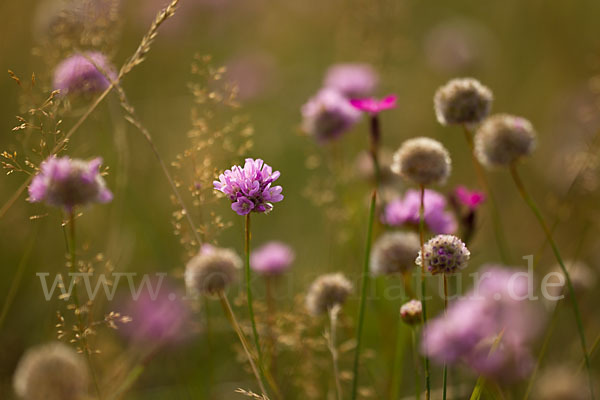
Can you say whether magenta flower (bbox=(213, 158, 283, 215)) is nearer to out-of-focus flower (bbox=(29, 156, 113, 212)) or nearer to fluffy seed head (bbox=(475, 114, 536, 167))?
out-of-focus flower (bbox=(29, 156, 113, 212))

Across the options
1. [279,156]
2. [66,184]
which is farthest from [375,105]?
[279,156]

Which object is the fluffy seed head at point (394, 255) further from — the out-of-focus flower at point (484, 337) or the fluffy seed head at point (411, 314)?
the out-of-focus flower at point (484, 337)

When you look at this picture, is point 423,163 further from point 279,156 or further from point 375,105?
point 279,156

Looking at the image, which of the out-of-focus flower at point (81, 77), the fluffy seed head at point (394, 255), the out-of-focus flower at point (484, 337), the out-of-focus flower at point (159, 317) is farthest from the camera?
the out-of-focus flower at point (159, 317)

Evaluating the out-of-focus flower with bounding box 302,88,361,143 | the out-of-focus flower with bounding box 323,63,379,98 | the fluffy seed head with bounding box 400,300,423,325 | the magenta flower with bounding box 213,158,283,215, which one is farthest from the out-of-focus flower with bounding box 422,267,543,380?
the out-of-focus flower with bounding box 323,63,379,98

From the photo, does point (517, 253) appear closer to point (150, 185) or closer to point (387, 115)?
point (387, 115)

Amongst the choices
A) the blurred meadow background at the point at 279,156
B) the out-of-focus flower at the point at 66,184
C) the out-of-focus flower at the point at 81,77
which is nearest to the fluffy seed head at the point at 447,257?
the blurred meadow background at the point at 279,156
